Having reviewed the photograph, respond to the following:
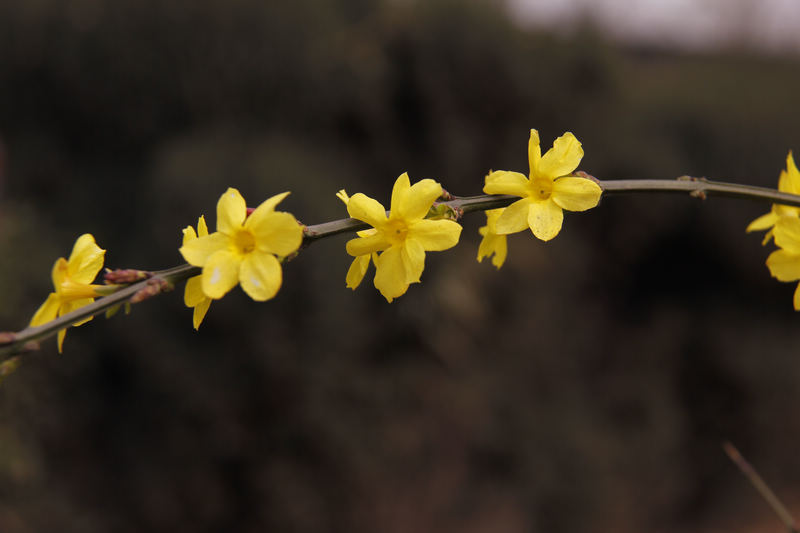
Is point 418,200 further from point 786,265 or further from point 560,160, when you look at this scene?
point 786,265

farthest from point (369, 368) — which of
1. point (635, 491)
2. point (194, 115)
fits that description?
point (635, 491)

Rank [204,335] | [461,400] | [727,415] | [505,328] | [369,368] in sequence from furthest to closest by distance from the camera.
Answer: [727,415], [505,328], [461,400], [369,368], [204,335]

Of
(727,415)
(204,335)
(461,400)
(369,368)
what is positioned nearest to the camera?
(204,335)

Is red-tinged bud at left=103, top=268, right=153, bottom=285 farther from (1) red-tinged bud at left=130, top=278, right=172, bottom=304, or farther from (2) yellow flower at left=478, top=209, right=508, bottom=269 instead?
(2) yellow flower at left=478, top=209, right=508, bottom=269

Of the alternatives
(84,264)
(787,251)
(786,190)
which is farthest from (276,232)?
(786,190)

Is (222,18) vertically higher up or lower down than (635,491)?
higher up

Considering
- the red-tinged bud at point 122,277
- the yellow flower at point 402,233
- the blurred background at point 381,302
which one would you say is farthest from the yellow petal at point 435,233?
the blurred background at point 381,302

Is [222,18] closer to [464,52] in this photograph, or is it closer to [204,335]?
[464,52]
